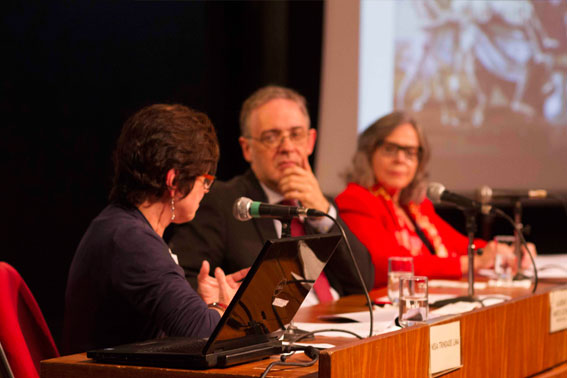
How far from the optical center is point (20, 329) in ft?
6.03

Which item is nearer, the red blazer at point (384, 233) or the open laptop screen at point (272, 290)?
the open laptop screen at point (272, 290)

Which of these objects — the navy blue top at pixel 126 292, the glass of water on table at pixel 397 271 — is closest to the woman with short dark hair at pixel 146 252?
the navy blue top at pixel 126 292

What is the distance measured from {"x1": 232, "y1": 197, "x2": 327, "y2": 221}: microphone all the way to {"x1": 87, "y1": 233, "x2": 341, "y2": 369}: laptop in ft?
0.57

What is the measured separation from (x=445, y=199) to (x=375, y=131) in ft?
4.28

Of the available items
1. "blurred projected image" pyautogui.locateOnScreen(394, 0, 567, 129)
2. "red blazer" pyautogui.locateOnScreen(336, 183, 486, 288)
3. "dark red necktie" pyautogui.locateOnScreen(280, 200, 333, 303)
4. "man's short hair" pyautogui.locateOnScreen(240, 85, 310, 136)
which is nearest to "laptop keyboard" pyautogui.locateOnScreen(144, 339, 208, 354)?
"dark red necktie" pyautogui.locateOnScreen(280, 200, 333, 303)

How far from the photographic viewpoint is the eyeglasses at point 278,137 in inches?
121

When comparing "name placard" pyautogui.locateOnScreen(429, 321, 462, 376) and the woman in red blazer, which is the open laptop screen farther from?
the woman in red blazer

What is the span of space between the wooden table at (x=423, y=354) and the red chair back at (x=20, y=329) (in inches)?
9.5

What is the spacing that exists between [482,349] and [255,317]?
614 millimetres

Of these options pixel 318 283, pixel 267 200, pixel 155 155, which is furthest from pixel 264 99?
pixel 155 155

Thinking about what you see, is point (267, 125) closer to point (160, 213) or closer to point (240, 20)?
point (160, 213)

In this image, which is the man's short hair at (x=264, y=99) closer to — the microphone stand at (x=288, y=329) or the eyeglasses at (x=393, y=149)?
the eyeglasses at (x=393, y=149)

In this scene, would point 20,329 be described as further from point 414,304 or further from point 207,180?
point 414,304

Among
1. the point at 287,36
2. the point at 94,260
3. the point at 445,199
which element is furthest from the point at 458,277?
the point at 287,36
